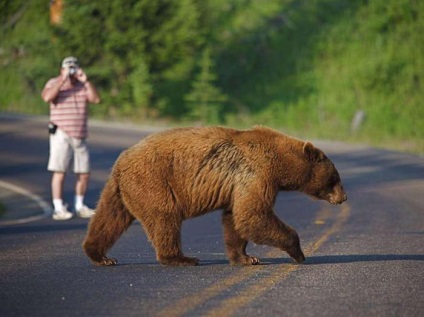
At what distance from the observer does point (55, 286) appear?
8086 mm

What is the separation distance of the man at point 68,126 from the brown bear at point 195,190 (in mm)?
4754

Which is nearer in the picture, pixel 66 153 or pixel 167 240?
pixel 167 240

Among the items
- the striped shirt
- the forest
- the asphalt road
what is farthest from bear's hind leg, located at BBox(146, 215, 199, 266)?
the forest

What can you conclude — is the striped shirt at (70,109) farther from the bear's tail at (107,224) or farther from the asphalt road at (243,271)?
the bear's tail at (107,224)

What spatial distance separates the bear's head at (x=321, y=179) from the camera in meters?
10.2

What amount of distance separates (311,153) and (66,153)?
507 cm

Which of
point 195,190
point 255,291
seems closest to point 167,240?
point 195,190

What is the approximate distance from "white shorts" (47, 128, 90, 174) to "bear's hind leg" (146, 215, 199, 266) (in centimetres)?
529

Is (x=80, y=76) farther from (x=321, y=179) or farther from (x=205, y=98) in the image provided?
(x=205, y=98)

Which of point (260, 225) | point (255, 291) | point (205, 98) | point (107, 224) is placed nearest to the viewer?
point (255, 291)

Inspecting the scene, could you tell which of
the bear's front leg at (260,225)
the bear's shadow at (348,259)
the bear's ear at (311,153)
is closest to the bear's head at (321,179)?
the bear's ear at (311,153)

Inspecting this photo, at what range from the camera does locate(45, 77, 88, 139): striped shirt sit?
14.4 meters

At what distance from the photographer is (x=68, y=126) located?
14461mm

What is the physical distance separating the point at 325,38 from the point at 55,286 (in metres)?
26.6
